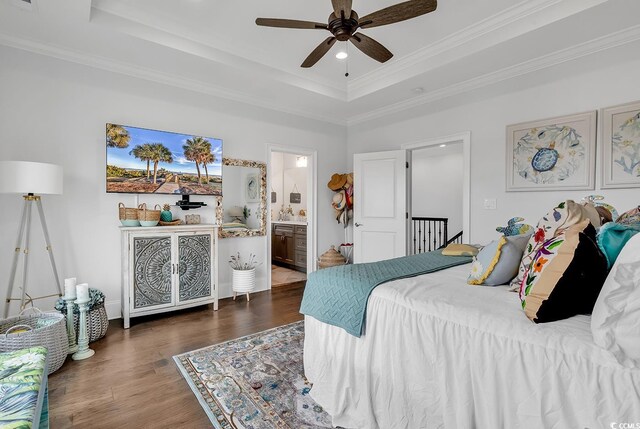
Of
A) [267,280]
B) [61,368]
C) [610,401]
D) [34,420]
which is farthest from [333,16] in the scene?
[267,280]

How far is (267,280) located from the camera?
4.52 metres

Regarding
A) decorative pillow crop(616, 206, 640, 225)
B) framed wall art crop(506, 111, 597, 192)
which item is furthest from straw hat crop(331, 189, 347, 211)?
decorative pillow crop(616, 206, 640, 225)

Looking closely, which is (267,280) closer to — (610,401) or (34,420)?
(34,420)

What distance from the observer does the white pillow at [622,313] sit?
88 centimetres

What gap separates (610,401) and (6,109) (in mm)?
4287

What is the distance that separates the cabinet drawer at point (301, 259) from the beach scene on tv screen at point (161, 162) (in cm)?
204

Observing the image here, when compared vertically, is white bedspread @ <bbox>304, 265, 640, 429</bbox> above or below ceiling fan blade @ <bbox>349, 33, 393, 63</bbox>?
below

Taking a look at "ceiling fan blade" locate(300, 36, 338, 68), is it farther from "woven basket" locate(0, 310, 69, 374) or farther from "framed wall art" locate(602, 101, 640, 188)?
"woven basket" locate(0, 310, 69, 374)

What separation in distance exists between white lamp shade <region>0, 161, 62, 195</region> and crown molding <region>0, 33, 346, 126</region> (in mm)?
1158

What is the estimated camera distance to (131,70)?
3.24 m

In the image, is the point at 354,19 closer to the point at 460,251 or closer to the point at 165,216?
the point at 460,251

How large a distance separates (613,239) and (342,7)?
1879 mm

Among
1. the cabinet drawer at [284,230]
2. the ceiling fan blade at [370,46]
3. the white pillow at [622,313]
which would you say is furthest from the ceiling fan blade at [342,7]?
the cabinet drawer at [284,230]

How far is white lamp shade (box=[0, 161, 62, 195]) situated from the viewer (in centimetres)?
238
